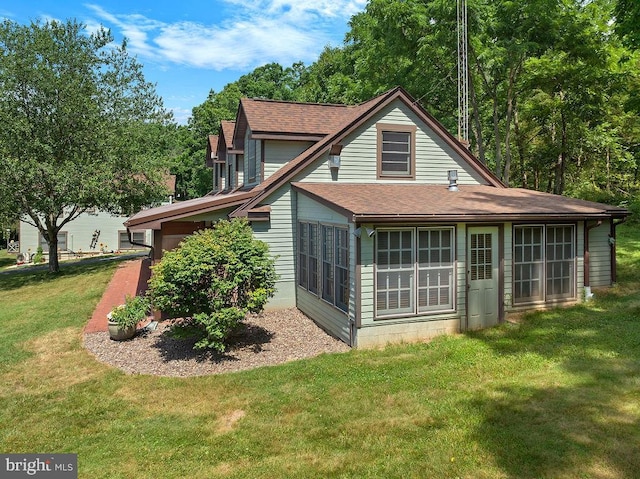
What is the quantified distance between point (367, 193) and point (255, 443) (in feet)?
25.3

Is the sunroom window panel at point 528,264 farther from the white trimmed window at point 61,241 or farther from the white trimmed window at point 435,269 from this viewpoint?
the white trimmed window at point 61,241

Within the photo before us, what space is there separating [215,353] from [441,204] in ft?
21.3

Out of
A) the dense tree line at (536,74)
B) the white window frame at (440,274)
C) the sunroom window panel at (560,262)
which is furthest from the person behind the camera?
the dense tree line at (536,74)

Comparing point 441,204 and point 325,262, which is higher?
point 441,204

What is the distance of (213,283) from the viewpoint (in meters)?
9.20

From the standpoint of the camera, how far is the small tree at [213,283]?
29.9ft

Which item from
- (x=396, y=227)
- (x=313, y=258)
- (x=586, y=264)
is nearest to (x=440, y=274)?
(x=396, y=227)

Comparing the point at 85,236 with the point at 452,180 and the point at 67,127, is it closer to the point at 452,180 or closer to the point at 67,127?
the point at 67,127

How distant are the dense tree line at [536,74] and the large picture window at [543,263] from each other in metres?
10.4

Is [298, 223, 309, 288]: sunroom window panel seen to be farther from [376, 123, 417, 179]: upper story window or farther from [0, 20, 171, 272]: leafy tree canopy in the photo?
[0, 20, 171, 272]: leafy tree canopy

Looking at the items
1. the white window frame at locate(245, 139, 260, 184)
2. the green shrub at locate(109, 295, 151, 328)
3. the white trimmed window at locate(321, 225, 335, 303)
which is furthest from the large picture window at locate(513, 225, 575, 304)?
the green shrub at locate(109, 295, 151, 328)

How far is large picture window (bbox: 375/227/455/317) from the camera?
9898mm

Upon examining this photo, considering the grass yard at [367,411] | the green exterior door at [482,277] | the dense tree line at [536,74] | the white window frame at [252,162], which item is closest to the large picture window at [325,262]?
the grass yard at [367,411]

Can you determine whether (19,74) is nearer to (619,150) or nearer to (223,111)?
(223,111)
